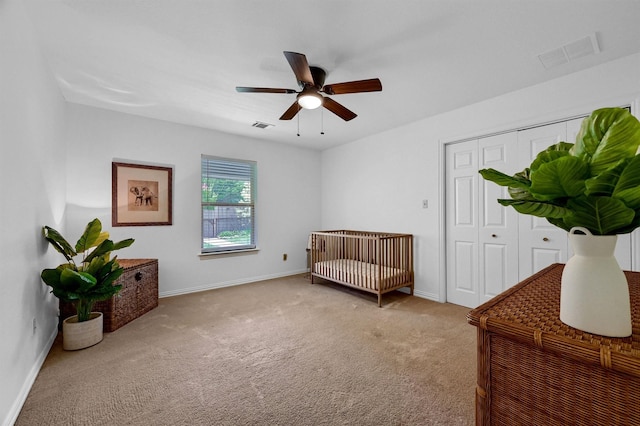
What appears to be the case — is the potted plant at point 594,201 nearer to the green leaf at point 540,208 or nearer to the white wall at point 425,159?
the green leaf at point 540,208

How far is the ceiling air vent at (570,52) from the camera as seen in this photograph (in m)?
2.04

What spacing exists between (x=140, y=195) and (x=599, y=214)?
13.8 feet

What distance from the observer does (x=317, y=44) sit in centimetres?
205

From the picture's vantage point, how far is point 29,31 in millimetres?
1845

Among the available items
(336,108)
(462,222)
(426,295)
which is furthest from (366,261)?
(336,108)

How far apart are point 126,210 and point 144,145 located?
88 centimetres

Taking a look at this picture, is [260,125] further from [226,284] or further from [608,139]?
[608,139]

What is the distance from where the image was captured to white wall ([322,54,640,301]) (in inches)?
93.9

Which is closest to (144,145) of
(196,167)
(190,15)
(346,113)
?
(196,167)

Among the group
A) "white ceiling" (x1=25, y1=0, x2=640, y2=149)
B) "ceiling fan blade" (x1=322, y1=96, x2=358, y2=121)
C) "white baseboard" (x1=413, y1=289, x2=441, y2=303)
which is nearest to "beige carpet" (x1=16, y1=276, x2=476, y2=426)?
"white baseboard" (x1=413, y1=289, x2=441, y2=303)

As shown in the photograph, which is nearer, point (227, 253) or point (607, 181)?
point (607, 181)

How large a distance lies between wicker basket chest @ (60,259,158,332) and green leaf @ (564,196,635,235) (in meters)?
3.38

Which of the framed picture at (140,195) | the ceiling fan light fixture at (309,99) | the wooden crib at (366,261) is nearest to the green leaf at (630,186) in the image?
the ceiling fan light fixture at (309,99)

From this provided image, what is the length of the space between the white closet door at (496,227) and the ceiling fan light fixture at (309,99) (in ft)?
6.83
